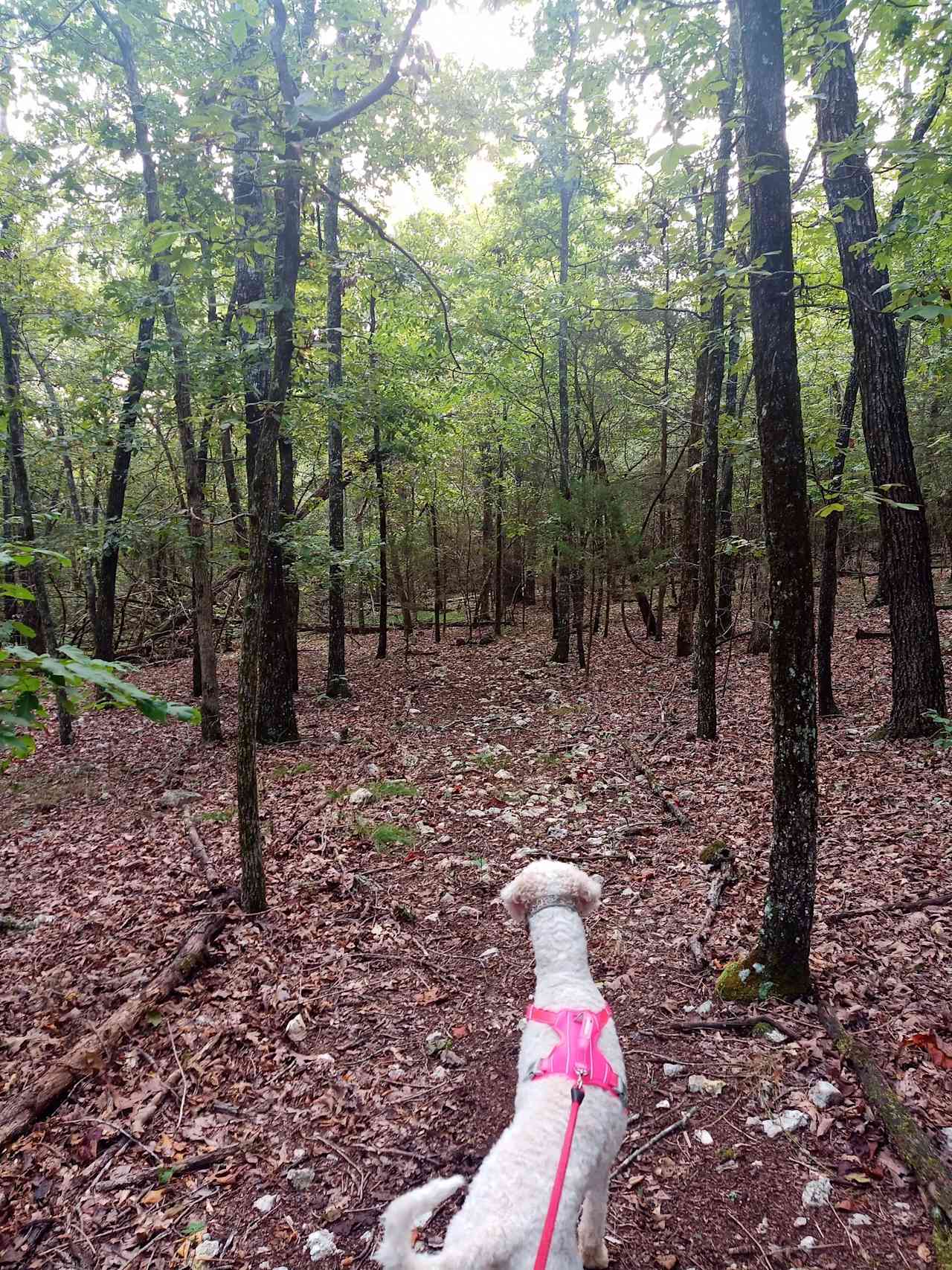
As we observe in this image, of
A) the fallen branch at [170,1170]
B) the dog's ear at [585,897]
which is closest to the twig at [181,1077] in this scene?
the fallen branch at [170,1170]

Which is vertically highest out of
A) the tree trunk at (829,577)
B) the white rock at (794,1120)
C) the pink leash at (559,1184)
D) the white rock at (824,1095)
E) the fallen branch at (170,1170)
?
the tree trunk at (829,577)

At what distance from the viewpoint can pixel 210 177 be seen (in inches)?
174

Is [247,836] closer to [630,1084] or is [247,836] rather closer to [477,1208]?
[630,1084]

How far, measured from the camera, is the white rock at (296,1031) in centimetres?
396

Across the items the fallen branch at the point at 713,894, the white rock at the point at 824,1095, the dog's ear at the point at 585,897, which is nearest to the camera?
the white rock at the point at 824,1095

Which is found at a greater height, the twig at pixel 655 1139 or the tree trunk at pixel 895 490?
the tree trunk at pixel 895 490

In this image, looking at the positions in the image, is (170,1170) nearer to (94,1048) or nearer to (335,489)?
(94,1048)

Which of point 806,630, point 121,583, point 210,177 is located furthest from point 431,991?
point 121,583

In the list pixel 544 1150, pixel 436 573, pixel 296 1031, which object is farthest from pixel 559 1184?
pixel 436 573

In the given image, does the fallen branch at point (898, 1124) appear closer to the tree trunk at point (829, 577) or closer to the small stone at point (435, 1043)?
the small stone at point (435, 1043)

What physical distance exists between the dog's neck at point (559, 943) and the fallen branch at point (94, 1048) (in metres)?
2.96

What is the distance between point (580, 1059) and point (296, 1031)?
2580 mm

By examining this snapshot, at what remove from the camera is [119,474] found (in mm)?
11938

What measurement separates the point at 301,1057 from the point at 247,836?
186cm
